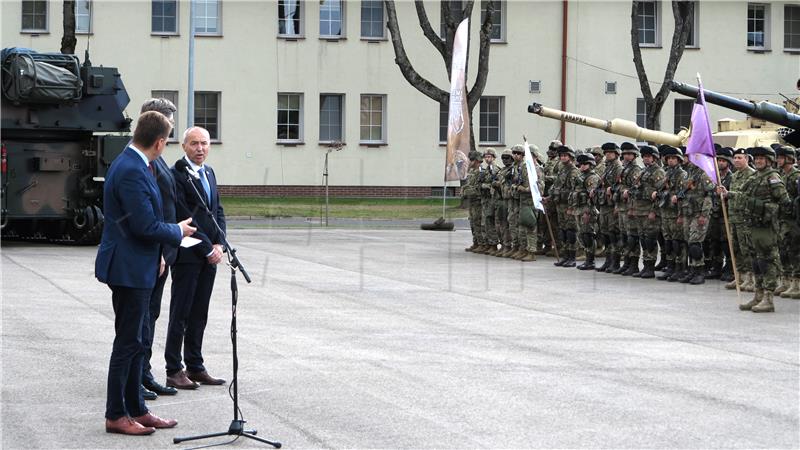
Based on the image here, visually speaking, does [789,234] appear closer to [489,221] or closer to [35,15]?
[489,221]

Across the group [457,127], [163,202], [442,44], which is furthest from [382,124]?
[163,202]

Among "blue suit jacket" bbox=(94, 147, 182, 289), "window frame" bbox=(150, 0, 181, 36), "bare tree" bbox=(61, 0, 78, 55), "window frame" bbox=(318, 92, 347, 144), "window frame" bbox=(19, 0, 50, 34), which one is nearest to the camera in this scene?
"blue suit jacket" bbox=(94, 147, 182, 289)

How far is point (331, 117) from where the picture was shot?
43.8 metres

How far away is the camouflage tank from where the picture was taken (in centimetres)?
2175

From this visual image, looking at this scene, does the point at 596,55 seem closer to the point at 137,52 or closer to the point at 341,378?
the point at 137,52

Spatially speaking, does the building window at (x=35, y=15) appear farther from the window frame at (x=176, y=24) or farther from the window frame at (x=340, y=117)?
the window frame at (x=340, y=117)

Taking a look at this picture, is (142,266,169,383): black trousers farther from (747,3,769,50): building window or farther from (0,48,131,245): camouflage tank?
(747,3,769,50): building window

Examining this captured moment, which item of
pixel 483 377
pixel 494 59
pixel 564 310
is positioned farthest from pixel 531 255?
pixel 494 59

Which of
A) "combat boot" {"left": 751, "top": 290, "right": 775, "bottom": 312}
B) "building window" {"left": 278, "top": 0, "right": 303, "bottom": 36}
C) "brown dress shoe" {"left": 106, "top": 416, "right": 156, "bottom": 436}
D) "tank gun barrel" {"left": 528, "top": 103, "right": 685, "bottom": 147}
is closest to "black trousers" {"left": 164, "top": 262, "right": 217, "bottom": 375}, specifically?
"brown dress shoe" {"left": 106, "top": 416, "right": 156, "bottom": 436}

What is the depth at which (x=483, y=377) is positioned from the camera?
32.8ft

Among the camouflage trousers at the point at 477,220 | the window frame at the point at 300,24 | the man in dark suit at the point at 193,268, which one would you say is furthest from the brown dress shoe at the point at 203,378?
the window frame at the point at 300,24

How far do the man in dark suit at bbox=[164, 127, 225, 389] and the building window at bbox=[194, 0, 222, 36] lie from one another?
33696 millimetres

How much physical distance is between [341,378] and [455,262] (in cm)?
1161

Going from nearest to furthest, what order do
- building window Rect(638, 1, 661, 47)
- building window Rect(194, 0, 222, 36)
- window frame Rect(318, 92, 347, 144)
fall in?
building window Rect(194, 0, 222, 36)
window frame Rect(318, 92, 347, 144)
building window Rect(638, 1, 661, 47)
